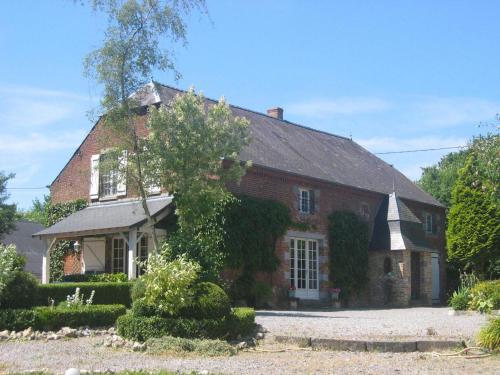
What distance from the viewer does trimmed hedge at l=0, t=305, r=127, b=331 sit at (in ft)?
45.7

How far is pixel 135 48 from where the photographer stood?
701 inches

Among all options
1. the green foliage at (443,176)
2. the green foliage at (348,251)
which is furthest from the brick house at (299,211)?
the green foliage at (443,176)

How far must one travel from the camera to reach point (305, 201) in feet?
84.0

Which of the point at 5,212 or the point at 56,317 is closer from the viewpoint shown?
the point at 56,317

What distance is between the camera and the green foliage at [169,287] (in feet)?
41.0

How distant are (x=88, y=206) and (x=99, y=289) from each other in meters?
8.23

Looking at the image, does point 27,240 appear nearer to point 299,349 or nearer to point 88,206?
point 88,206

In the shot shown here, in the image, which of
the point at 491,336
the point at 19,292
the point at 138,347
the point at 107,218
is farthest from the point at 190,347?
the point at 107,218

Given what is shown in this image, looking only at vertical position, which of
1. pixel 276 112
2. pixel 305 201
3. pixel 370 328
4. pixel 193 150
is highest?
pixel 276 112

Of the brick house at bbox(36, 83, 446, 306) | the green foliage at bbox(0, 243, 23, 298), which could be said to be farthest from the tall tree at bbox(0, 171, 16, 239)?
the green foliage at bbox(0, 243, 23, 298)

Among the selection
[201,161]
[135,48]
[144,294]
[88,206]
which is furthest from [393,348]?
[88,206]

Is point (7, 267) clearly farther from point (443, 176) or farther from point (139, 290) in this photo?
point (443, 176)

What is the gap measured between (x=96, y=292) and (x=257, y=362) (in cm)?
855

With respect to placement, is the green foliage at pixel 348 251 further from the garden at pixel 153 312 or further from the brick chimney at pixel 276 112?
the garden at pixel 153 312
